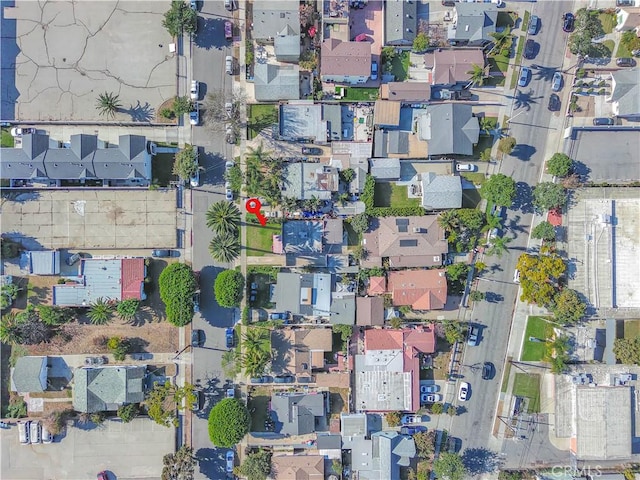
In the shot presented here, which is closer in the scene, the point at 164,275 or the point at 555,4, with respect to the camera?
the point at 164,275

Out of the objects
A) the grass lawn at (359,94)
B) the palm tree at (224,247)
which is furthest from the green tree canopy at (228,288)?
the grass lawn at (359,94)

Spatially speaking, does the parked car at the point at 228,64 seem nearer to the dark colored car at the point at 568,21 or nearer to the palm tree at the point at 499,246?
the palm tree at the point at 499,246

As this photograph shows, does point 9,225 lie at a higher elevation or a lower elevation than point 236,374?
higher

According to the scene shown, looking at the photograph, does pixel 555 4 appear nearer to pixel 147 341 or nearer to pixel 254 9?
pixel 254 9

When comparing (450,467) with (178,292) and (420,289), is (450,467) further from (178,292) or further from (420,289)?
(178,292)

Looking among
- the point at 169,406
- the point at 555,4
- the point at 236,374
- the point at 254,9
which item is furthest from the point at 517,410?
the point at 254,9

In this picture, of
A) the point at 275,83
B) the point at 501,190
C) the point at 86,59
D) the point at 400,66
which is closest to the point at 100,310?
the point at 86,59

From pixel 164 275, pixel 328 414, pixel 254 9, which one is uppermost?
pixel 254 9
